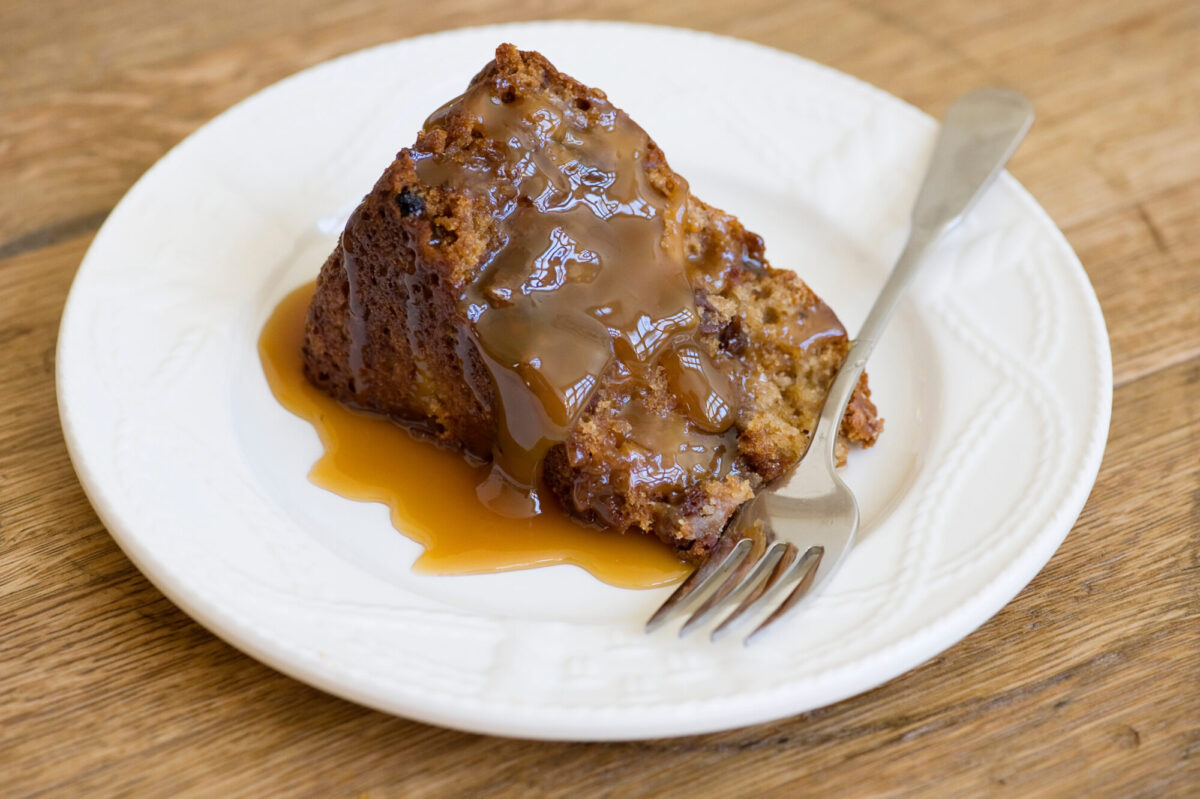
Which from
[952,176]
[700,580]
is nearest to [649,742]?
[700,580]

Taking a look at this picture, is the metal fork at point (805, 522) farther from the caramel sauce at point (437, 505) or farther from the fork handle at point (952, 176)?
the caramel sauce at point (437, 505)

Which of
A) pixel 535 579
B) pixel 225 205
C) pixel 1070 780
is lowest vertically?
pixel 1070 780

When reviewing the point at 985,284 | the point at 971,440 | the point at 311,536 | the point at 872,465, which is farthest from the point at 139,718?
the point at 985,284

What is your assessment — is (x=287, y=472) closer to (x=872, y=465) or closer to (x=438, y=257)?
(x=438, y=257)

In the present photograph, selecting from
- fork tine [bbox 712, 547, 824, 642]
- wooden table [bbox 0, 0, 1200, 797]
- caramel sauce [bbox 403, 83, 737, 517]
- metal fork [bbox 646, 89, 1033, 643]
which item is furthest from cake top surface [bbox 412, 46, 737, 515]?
wooden table [bbox 0, 0, 1200, 797]

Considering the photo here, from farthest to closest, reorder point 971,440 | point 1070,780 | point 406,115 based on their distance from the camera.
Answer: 1. point 406,115
2. point 971,440
3. point 1070,780

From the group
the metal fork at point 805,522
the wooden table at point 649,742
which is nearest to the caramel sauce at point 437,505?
the metal fork at point 805,522
